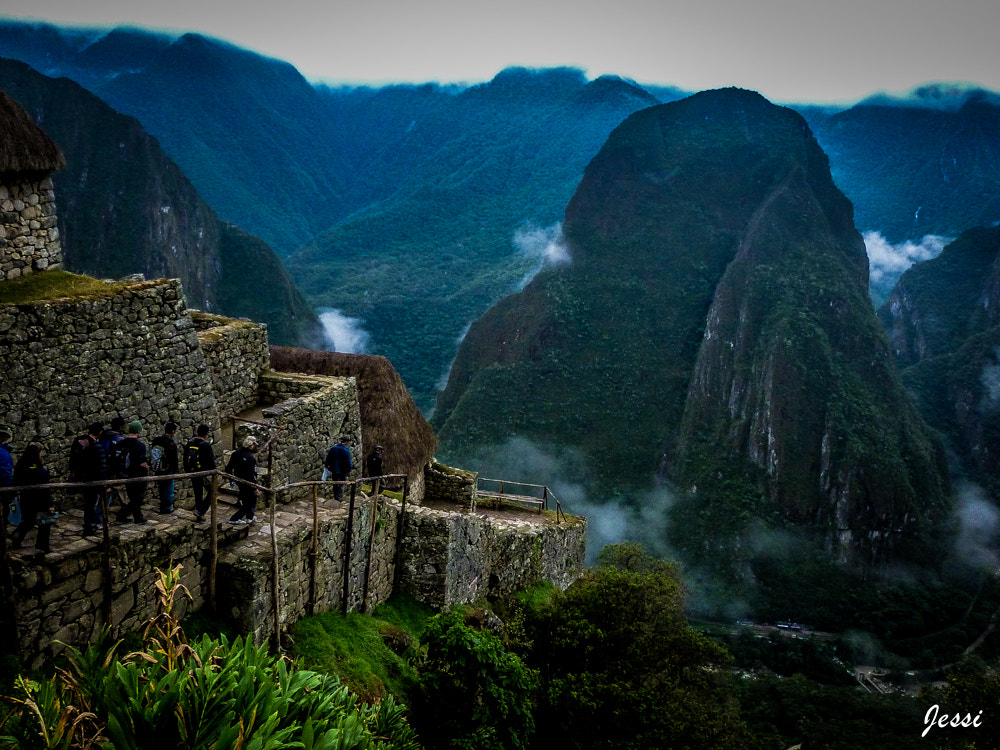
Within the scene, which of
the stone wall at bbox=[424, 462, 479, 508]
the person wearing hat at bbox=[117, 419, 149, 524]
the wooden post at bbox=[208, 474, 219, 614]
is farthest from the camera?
the stone wall at bbox=[424, 462, 479, 508]

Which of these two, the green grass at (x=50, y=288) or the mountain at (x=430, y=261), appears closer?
the green grass at (x=50, y=288)

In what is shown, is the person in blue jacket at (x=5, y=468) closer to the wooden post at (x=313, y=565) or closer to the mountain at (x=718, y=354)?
the wooden post at (x=313, y=565)

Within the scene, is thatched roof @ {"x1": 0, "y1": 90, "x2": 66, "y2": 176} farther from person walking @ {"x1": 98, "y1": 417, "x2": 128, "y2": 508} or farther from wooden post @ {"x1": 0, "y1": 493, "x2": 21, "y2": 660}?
wooden post @ {"x1": 0, "y1": 493, "x2": 21, "y2": 660}

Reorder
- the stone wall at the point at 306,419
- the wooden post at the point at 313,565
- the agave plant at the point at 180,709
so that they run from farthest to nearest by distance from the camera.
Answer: the stone wall at the point at 306,419 < the wooden post at the point at 313,565 < the agave plant at the point at 180,709

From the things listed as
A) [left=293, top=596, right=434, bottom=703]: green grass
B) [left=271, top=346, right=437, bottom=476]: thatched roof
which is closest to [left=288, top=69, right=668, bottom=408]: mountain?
[left=271, top=346, right=437, bottom=476]: thatched roof

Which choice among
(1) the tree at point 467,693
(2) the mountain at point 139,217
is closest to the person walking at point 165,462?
(1) the tree at point 467,693

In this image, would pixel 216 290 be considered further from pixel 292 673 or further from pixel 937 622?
pixel 292 673

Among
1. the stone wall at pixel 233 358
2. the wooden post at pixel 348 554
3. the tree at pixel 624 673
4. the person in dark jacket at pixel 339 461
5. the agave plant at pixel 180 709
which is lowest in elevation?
the tree at pixel 624 673
